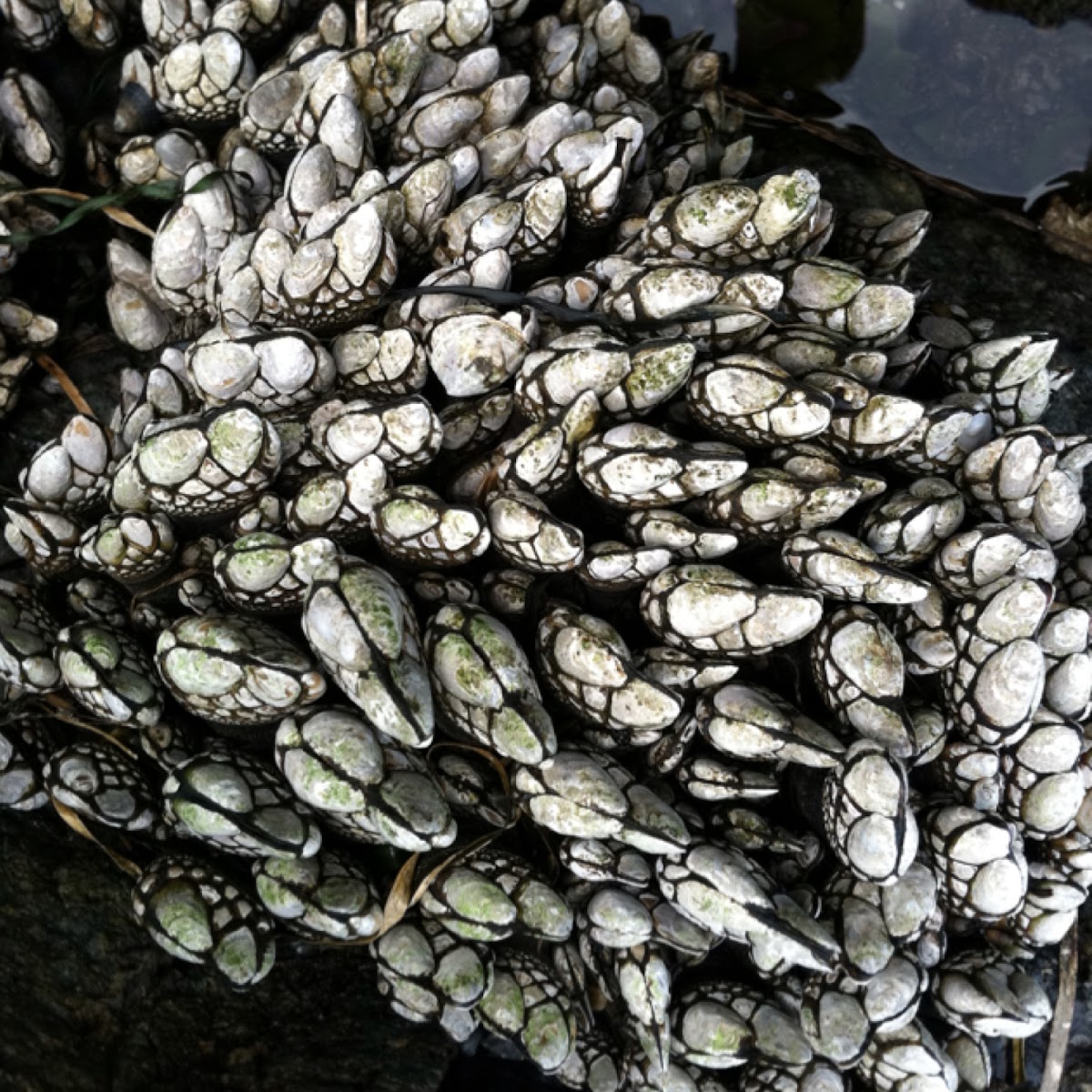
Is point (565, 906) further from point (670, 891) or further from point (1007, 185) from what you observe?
point (1007, 185)

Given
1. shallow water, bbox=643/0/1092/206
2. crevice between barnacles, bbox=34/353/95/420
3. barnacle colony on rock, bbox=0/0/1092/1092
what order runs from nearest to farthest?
barnacle colony on rock, bbox=0/0/1092/1092
crevice between barnacles, bbox=34/353/95/420
shallow water, bbox=643/0/1092/206

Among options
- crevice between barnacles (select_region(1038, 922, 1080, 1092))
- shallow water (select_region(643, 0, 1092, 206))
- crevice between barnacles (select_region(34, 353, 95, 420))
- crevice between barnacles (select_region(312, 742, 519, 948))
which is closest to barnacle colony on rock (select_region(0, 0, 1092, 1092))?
crevice between barnacles (select_region(312, 742, 519, 948))

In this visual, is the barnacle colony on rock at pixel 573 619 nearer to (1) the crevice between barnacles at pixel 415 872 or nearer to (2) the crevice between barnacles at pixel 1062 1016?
(1) the crevice between barnacles at pixel 415 872

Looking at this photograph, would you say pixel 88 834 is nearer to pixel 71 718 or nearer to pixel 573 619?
pixel 71 718

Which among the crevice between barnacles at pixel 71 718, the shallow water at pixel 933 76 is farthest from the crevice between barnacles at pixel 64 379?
the shallow water at pixel 933 76

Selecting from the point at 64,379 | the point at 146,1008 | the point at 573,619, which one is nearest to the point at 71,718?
the point at 146,1008

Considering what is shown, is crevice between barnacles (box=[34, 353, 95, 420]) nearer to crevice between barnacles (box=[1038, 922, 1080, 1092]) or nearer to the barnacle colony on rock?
the barnacle colony on rock

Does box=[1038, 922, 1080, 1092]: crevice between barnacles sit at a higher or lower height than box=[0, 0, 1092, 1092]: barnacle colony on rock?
lower
